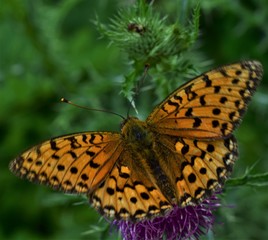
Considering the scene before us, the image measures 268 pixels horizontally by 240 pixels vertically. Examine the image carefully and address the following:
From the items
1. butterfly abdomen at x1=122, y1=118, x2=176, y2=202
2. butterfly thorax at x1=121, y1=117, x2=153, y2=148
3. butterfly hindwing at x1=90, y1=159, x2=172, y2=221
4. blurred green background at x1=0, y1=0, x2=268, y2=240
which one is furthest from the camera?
blurred green background at x1=0, y1=0, x2=268, y2=240

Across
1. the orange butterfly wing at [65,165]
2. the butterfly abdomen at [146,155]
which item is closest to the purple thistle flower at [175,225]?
the butterfly abdomen at [146,155]

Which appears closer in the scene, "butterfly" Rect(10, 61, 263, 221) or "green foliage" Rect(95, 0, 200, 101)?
"butterfly" Rect(10, 61, 263, 221)

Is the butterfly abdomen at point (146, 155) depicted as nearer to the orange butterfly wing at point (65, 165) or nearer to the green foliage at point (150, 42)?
the orange butterfly wing at point (65, 165)

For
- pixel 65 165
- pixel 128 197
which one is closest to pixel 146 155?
pixel 128 197

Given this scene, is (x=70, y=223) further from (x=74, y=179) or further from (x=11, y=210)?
(x=74, y=179)

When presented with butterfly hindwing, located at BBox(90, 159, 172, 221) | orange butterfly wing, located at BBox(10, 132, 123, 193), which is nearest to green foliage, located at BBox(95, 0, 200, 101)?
orange butterfly wing, located at BBox(10, 132, 123, 193)

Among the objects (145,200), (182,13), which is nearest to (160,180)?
(145,200)

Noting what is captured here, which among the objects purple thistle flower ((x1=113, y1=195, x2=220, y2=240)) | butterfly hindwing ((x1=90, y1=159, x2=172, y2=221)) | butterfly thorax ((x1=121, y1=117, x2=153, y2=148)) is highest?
butterfly thorax ((x1=121, y1=117, x2=153, y2=148))

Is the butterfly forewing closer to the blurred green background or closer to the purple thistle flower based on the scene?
the purple thistle flower
